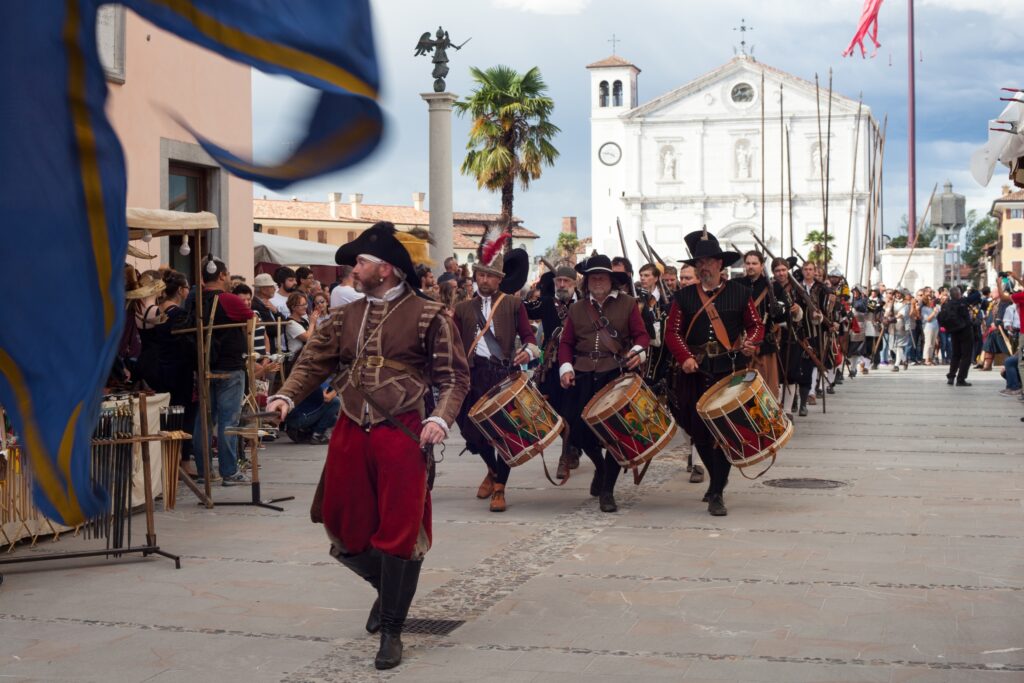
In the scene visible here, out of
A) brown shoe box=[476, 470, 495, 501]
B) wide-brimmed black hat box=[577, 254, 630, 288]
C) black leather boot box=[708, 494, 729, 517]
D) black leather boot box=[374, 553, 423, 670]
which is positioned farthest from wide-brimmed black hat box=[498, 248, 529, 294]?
black leather boot box=[374, 553, 423, 670]

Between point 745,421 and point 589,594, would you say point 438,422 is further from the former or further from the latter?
point 745,421

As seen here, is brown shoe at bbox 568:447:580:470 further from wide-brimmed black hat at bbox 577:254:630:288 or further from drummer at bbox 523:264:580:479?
wide-brimmed black hat at bbox 577:254:630:288

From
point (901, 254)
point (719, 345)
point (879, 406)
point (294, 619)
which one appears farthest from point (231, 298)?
point (901, 254)

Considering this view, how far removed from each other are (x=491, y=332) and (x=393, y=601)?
4.47 m

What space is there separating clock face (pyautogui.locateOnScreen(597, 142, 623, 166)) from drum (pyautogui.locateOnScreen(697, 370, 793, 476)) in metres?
87.3

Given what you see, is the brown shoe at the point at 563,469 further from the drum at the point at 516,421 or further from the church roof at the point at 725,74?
the church roof at the point at 725,74

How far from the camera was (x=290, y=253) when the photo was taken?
18250 millimetres

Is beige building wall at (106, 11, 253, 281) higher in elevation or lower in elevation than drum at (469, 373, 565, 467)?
higher


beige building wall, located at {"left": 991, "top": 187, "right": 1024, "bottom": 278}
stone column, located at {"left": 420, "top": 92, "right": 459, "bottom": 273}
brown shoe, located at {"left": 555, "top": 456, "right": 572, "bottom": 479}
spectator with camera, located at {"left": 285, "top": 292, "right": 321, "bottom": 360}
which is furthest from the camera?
beige building wall, located at {"left": 991, "top": 187, "right": 1024, "bottom": 278}

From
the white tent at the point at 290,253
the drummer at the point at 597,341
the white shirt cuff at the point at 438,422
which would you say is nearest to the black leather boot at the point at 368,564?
the white shirt cuff at the point at 438,422

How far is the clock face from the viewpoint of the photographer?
95812mm

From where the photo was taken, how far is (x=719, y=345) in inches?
380

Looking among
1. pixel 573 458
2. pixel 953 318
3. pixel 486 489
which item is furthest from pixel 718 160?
pixel 486 489

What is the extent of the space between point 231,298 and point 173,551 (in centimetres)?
281
